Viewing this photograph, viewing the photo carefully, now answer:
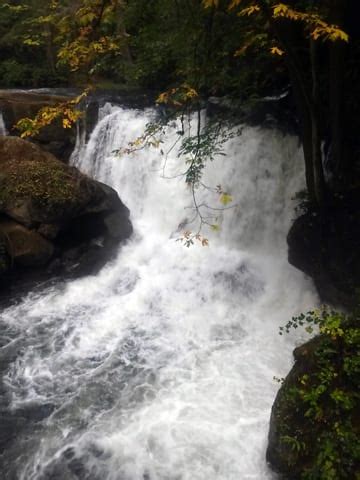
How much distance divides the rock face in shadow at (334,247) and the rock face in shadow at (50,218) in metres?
4.56

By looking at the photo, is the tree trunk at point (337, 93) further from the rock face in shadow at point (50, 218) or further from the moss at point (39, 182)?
the moss at point (39, 182)

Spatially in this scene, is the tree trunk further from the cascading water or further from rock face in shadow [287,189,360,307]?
the cascading water

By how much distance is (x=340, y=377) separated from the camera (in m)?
4.33

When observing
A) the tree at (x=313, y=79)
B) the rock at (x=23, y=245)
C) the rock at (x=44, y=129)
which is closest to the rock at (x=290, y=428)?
the tree at (x=313, y=79)

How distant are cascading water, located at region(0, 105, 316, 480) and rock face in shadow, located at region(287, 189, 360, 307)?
88 centimetres

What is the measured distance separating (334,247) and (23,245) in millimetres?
6172

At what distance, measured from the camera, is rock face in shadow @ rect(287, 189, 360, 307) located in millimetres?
6359

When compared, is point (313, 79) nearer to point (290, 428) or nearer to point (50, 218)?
point (290, 428)

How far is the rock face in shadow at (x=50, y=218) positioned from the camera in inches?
346

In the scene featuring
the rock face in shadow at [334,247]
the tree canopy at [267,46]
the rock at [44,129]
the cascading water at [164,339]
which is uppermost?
the tree canopy at [267,46]

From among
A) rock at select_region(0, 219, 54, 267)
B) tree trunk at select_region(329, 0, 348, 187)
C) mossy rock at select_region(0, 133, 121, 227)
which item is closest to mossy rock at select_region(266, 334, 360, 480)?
tree trunk at select_region(329, 0, 348, 187)

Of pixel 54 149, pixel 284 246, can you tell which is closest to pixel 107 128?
pixel 54 149

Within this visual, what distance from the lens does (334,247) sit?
657 centimetres

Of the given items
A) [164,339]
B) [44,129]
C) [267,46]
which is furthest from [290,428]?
[44,129]
